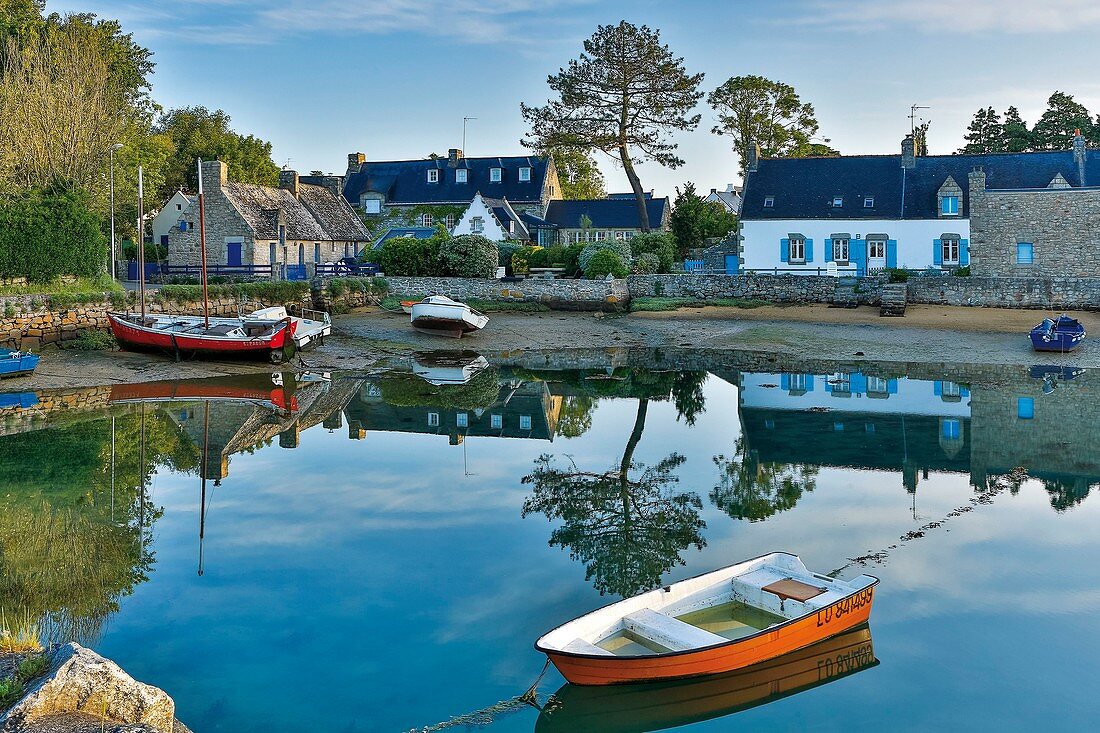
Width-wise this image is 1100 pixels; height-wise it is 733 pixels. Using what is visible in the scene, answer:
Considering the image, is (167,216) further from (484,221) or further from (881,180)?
(881,180)

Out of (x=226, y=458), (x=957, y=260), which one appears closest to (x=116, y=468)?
(x=226, y=458)

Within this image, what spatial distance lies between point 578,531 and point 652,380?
14691mm

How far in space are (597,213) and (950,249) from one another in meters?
25.7

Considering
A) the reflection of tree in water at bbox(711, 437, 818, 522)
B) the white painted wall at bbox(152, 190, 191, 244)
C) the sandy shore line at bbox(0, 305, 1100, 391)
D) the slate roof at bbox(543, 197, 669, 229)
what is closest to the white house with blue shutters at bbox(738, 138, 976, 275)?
the sandy shore line at bbox(0, 305, 1100, 391)

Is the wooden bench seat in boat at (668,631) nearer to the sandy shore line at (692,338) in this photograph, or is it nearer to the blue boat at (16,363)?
the sandy shore line at (692,338)

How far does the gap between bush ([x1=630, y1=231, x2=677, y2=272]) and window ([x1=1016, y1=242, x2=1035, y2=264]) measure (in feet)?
47.0

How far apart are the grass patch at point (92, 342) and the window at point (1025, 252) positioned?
110 feet

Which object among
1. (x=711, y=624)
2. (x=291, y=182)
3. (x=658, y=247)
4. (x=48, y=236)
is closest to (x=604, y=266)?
(x=658, y=247)

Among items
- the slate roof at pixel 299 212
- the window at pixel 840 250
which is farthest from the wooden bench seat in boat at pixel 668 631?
the slate roof at pixel 299 212

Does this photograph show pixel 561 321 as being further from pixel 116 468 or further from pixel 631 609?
pixel 631 609

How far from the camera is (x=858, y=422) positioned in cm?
2169

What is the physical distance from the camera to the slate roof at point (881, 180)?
42.2 meters

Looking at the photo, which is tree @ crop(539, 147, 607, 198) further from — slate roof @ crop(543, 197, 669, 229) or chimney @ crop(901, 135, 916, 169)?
chimney @ crop(901, 135, 916, 169)

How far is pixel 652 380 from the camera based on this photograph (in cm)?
2848
